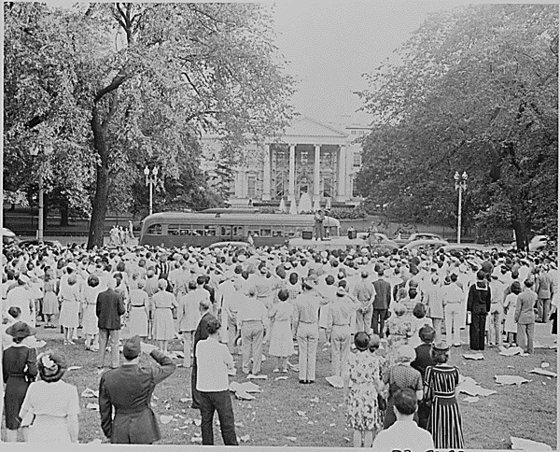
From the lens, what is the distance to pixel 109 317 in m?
6.95

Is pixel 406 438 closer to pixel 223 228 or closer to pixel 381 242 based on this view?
pixel 381 242

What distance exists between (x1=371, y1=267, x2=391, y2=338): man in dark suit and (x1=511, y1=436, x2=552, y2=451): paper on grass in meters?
2.16

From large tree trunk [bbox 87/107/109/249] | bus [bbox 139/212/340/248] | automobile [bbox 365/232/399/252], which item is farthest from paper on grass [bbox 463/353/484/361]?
large tree trunk [bbox 87/107/109/249]

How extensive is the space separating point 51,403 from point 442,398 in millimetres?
2445

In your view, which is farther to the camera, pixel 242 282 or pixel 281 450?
pixel 242 282

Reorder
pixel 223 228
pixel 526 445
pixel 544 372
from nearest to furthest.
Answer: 1. pixel 526 445
2. pixel 544 372
3. pixel 223 228

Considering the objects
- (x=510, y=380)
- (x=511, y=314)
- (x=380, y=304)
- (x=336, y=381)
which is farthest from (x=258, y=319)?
(x=511, y=314)

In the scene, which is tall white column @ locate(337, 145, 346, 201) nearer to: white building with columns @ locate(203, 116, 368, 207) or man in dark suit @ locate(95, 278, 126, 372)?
white building with columns @ locate(203, 116, 368, 207)

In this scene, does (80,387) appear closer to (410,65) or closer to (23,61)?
(23,61)

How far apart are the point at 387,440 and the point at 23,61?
20.5ft

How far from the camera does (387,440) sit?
4.01 m

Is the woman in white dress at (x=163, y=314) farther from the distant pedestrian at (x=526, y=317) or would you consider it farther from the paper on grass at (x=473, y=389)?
the distant pedestrian at (x=526, y=317)

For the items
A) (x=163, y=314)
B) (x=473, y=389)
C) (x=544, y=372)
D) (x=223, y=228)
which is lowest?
(x=473, y=389)

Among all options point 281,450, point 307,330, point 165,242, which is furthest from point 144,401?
point 165,242
